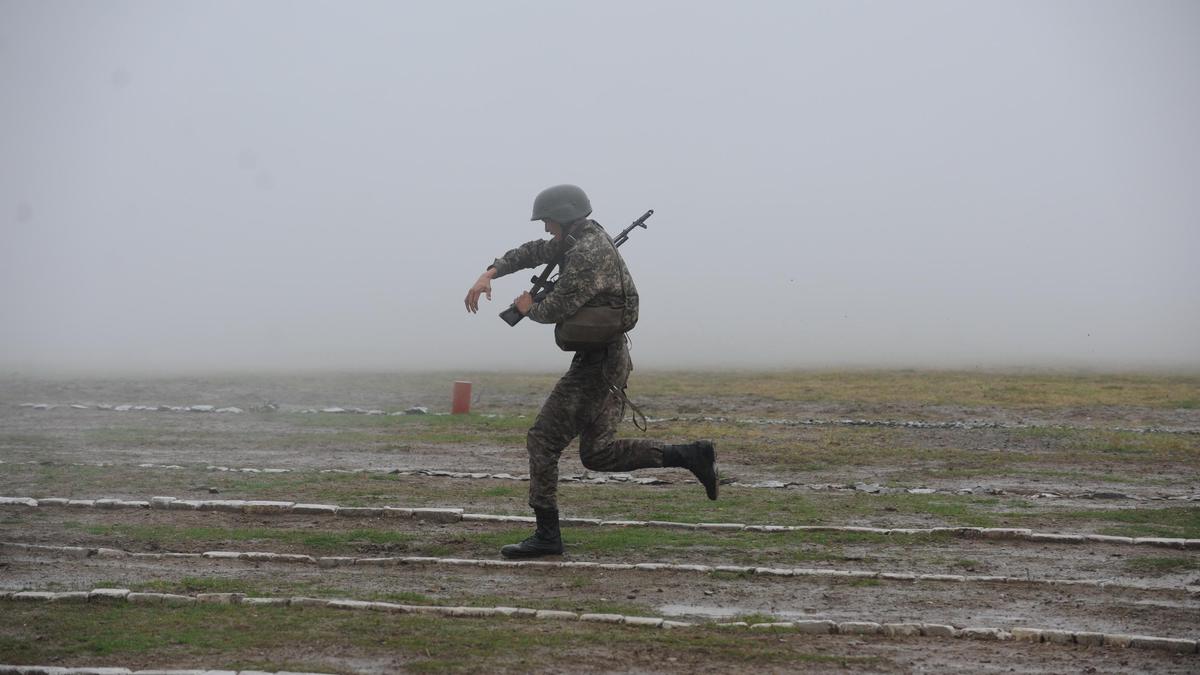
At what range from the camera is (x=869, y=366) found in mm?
46781

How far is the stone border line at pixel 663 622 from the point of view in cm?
711

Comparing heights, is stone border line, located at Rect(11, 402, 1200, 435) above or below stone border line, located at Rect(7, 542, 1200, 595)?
above

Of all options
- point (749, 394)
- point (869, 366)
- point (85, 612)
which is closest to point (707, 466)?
point (85, 612)

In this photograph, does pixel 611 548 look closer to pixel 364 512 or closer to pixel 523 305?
pixel 523 305

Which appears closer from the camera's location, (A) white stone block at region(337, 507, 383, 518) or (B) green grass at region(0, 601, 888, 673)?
(B) green grass at region(0, 601, 888, 673)

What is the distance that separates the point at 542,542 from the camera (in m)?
9.61

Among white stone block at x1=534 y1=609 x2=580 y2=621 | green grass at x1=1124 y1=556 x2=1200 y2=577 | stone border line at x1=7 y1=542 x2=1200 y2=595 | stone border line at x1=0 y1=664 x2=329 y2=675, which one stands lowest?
stone border line at x1=0 y1=664 x2=329 y2=675

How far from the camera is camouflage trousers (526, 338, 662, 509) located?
384 inches

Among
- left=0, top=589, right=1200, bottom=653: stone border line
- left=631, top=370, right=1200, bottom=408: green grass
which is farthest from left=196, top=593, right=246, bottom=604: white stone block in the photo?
left=631, top=370, right=1200, bottom=408: green grass

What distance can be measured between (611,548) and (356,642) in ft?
10.3

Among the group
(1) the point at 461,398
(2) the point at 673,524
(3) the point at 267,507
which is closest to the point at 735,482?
(2) the point at 673,524

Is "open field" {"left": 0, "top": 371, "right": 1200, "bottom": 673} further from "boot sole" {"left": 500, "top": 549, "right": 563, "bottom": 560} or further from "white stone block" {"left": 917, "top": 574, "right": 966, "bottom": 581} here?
"boot sole" {"left": 500, "top": 549, "right": 563, "bottom": 560}

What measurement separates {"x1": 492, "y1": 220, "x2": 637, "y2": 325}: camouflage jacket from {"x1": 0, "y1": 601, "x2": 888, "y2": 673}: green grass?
108 inches

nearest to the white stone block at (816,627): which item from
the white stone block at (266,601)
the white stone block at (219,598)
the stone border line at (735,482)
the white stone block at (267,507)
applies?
the white stone block at (266,601)
